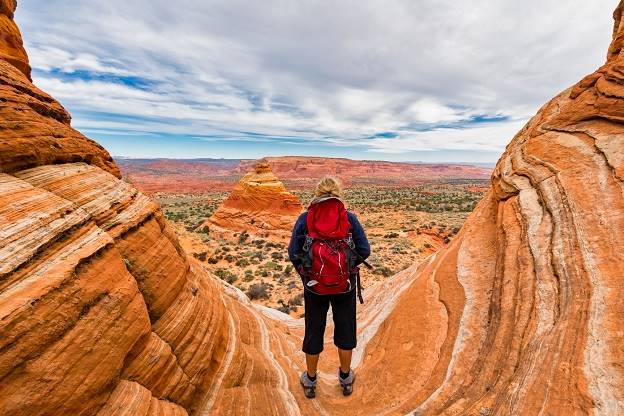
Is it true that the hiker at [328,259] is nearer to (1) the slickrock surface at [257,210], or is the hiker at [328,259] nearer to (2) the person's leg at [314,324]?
(2) the person's leg at [314,324]

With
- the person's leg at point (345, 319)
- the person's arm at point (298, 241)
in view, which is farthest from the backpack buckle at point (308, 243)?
the person's leg at point (345, 319)

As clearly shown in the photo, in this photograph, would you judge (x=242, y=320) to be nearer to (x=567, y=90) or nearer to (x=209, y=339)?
(x=209, y=339)

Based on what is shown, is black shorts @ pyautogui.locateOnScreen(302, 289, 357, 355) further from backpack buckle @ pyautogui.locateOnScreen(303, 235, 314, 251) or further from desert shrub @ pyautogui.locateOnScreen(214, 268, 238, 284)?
desert shrub @ pyautogui.locateOnScreen(214, 268, 238, 284)

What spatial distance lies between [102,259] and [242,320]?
3480mm

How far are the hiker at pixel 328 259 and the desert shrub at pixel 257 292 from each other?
968cm

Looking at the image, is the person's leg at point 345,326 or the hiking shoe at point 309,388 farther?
the hiking shoe at point 309,388

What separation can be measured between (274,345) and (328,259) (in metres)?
3.22

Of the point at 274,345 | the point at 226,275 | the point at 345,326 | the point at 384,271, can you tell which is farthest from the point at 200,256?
the point at 345,326

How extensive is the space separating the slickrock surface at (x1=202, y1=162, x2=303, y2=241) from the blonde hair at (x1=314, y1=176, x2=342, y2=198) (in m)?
23.8

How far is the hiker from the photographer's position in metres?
3.68

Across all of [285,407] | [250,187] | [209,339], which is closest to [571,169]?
[285,407]

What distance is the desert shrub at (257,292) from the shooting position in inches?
532

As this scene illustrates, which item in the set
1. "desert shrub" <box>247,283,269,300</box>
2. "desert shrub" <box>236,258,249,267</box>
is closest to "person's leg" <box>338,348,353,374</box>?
"desert shrub" <box>247,283,269,300</box>

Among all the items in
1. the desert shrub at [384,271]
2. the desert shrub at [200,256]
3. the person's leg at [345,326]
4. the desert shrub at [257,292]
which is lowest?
the desert shrub at [200,256]
